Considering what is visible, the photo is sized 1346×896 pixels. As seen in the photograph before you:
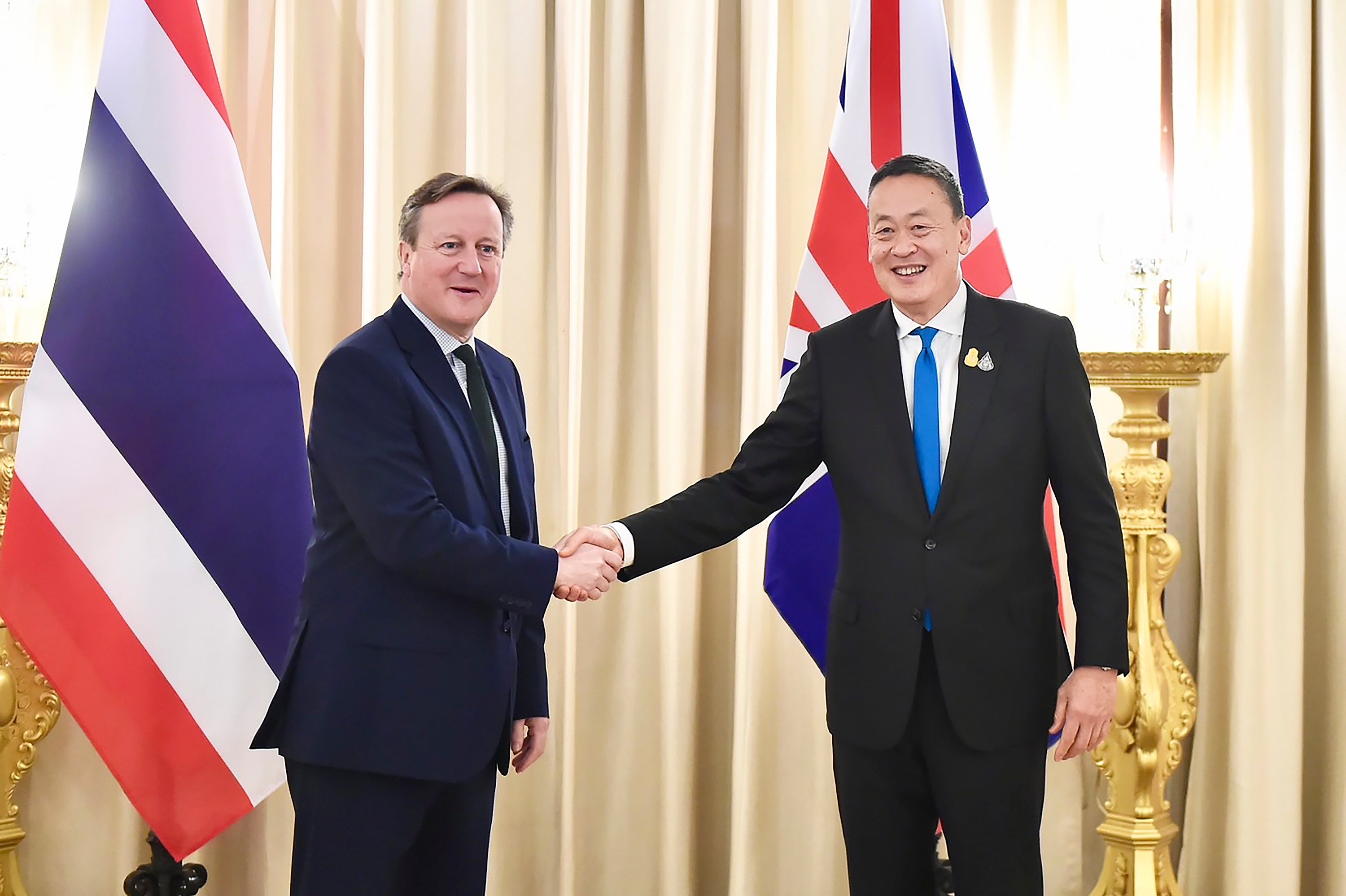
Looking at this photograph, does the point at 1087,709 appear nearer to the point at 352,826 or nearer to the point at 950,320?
the point at 950,320

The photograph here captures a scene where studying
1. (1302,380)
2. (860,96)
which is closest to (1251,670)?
(1302,380)

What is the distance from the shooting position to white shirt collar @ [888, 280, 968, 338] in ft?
6.20

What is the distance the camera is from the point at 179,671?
2371 millimetres

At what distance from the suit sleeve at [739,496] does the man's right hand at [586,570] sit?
0.05 metres

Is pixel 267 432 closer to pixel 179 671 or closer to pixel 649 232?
pixel 179 671

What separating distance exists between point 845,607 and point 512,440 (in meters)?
0.67

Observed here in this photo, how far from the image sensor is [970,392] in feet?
5.97

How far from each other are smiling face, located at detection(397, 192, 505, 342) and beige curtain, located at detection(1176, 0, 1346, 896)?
6.48 feet

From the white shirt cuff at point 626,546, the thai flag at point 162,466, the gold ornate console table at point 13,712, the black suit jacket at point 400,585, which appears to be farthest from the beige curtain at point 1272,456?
the gold ornate console table at point 13,712

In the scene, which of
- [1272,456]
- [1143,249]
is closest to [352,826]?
[1143,249]

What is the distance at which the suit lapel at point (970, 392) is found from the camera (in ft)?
5.90

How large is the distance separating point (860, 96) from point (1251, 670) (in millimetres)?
1731

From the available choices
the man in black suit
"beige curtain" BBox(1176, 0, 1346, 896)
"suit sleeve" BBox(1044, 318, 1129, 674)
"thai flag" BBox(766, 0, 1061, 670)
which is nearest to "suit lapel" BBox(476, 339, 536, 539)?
the man in black suit

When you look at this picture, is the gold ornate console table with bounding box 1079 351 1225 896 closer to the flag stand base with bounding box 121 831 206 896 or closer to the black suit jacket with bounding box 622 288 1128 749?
the black suit jacket with bounding box 622 288 1128 749
